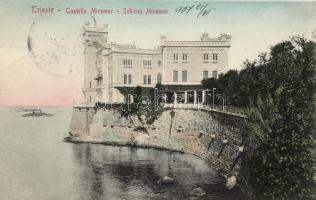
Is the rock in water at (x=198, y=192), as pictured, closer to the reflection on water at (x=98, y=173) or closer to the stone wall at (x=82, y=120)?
the reflection on water at (x=98, y=173)

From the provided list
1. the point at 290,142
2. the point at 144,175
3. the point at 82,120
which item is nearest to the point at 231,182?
the point at 144,175

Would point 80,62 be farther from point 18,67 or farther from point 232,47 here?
point 232,47

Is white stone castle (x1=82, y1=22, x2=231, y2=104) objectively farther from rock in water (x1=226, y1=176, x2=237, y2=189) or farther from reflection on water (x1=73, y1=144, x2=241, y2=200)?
rock in water (x1=226, y1=176, x2=237, y2=189)

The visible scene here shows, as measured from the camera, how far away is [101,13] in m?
17.4

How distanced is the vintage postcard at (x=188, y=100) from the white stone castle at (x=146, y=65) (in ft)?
0.93

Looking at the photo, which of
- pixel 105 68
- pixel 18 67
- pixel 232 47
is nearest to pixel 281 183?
pixel 232 47

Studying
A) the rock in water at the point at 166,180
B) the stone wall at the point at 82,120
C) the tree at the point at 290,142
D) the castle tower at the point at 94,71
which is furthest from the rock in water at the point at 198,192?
the stone wall at the point at 82,120

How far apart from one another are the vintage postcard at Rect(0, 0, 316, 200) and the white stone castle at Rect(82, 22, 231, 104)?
0.28m

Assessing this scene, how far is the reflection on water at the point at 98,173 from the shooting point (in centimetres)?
1839

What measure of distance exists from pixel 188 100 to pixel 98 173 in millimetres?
10843

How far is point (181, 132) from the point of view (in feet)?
98.0

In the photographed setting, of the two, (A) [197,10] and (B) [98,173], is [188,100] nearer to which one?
(B) [98,173]

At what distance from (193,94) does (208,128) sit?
5097 millimetres

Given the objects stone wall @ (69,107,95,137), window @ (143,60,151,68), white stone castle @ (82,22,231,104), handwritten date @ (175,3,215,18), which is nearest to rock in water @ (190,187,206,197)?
handwritten date @ (175,3,215,18)
